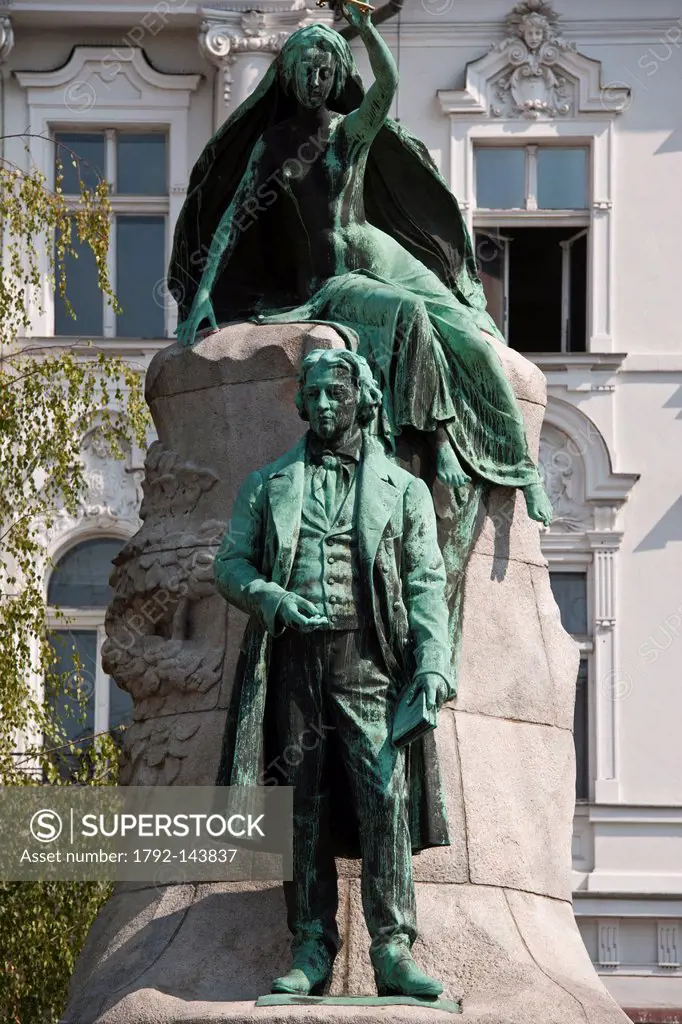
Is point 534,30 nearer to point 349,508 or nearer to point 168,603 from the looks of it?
point 168,603

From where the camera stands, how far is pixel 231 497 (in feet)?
35.6

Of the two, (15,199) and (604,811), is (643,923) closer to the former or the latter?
(604,811)

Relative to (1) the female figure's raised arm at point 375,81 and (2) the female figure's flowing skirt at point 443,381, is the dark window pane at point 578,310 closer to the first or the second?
(1) the female figure's raised arm at point 375,81

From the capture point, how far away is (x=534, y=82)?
26.9m

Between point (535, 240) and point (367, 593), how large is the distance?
57.4 ft

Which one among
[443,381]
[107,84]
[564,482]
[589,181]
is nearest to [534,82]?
[589,181]

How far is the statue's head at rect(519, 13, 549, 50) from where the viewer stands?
1054 inches

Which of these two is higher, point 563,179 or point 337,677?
point 563,179

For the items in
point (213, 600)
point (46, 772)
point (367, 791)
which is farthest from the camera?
point (46, 772)

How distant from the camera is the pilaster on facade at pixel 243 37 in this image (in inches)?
1030

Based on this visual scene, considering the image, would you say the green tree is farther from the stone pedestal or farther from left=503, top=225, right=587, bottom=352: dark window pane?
left=503, top=225, right=587, bottom=352: dark window pane

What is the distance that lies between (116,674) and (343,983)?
1959mm

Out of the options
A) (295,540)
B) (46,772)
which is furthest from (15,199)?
(295,540)

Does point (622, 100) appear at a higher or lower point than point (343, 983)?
higher
